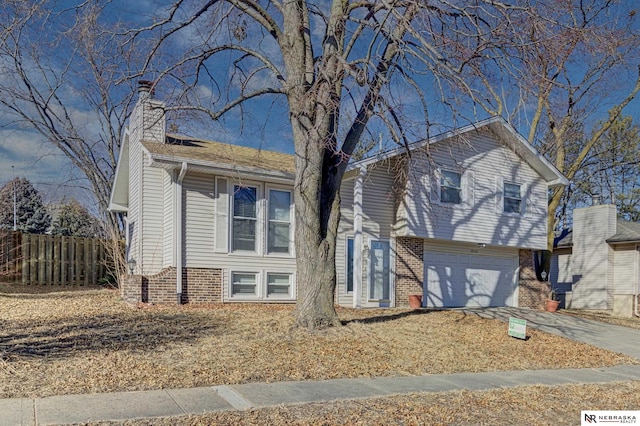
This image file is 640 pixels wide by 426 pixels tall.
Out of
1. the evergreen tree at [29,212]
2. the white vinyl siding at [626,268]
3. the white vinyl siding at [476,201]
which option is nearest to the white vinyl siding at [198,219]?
the white vinyl siding at [476,201]

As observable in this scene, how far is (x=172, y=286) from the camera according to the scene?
1262 centimetres

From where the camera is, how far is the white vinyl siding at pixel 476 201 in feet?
51.6

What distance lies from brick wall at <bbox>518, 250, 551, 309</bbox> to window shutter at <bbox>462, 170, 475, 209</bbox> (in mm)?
3398

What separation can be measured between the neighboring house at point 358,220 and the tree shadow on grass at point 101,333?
2436mm

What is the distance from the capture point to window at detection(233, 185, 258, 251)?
44.8 ft

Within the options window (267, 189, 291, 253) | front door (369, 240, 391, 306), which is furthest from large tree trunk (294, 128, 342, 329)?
front door (369, 240, 391, 306)

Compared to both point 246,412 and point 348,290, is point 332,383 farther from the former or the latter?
point 348,290

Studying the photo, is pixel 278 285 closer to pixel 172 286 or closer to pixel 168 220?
pixel 172 286

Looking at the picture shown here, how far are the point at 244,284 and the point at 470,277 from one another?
26.0 feet

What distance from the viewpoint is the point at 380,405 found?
19.0ft

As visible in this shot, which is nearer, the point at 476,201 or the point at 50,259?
the point at 476,201

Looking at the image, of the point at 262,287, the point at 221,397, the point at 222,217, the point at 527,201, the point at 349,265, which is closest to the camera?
the point at 221,397

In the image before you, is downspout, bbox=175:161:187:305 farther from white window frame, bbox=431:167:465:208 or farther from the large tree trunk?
white window frame, bbox=431:167:465:208

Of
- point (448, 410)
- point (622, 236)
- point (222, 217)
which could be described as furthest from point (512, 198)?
point (448, 410)
